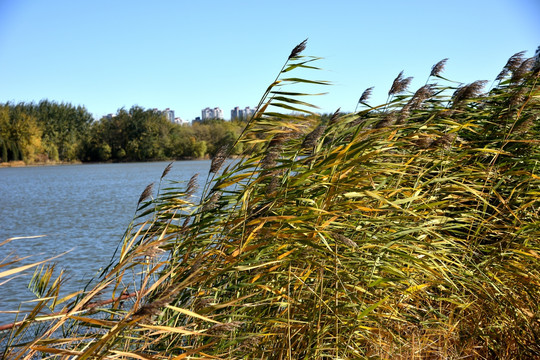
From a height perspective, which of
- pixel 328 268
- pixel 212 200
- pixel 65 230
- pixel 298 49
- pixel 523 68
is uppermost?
pixel 298 49

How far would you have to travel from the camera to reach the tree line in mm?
89750

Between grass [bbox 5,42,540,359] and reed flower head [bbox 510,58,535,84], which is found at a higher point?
reed flower head [bbox 510,58,535,84]

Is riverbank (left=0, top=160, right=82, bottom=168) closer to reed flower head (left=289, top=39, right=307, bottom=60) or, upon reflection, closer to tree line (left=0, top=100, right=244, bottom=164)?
tree line (left=0, top=100, right=244, bottom=164)

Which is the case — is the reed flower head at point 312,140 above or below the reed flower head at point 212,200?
above

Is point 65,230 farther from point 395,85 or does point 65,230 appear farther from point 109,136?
point 109,136

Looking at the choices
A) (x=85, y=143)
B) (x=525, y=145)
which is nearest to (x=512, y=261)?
(x=525, y=145)

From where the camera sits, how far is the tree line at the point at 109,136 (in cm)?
8975

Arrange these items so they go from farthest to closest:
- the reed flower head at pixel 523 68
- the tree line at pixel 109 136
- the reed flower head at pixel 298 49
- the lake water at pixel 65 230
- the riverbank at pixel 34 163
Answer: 1. the tree line at pixel 109 136
2. the riverbank at pixel 34 163
3. the lake water at pixel 65 230
4. the reed flower head at pixel 523 68
5. the reed flower head at pixel 298 49

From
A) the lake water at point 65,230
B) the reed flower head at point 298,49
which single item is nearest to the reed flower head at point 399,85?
the reed flower head at point 298,49

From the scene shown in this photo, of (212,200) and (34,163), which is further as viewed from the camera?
(34,163)

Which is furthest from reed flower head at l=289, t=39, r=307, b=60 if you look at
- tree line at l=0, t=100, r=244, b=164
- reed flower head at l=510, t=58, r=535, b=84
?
tree line at l=0, t=100, r=244, b=164

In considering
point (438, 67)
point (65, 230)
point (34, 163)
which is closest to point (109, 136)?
point (34, 163)

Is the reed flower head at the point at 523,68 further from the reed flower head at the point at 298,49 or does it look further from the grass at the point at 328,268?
the reed flower head at the point at 298,49

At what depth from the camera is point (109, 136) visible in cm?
9294
